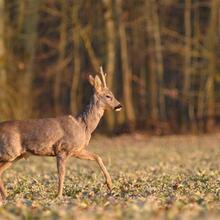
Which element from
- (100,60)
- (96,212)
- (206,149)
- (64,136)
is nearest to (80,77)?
(100,60)

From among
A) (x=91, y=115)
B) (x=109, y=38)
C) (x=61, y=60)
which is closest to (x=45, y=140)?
(x=91, y=115)

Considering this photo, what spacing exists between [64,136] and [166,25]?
25.8 meters

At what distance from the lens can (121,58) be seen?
121 feet

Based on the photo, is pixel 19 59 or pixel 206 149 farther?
pixel 19 59

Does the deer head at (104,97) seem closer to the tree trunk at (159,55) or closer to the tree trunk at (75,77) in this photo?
the tree trunk at (75,77)

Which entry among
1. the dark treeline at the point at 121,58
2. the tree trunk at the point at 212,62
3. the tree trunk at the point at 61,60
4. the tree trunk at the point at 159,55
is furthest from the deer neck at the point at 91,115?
the tree trunk at the point at 159,55

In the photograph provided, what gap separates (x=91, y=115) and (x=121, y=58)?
2307cm

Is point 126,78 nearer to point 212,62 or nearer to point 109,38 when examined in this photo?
point 109,38

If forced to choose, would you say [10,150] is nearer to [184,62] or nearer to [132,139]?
[132,139]

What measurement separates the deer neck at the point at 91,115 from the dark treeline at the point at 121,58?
743 inches

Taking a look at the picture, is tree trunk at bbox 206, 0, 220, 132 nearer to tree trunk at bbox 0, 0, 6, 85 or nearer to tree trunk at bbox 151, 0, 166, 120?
tree trunk at bbox 151, 0, 166, 120

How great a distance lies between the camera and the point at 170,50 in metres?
36.9

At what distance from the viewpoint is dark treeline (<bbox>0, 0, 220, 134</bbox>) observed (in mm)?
35062

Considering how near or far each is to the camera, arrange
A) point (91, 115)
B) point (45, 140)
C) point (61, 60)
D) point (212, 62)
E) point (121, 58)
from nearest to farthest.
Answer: point (45, 140)
point (91, 115)
point (212, 62)
point (121, 58)
point (61, 60)
